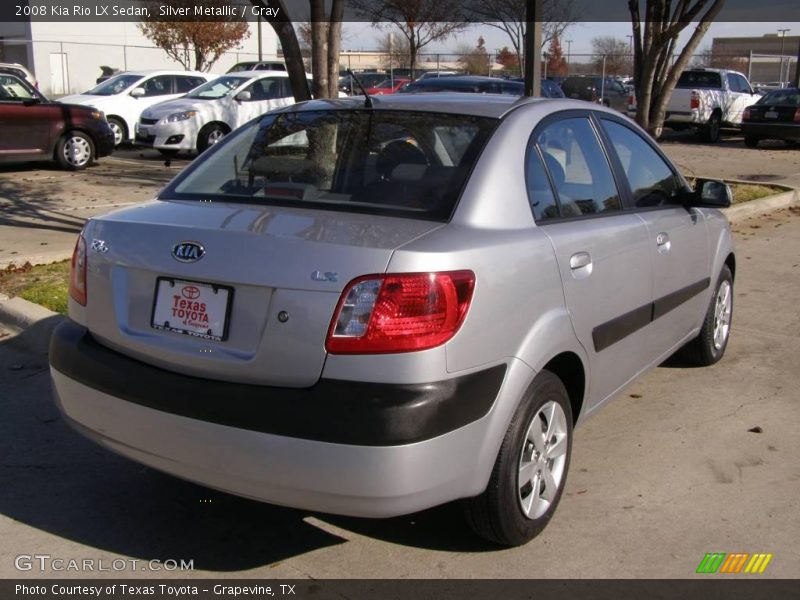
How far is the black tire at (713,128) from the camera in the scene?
23.5 m

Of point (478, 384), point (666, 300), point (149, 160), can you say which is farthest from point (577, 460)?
point (149, 160)

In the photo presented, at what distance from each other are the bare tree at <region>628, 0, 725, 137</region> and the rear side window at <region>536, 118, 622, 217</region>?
27.0 feet

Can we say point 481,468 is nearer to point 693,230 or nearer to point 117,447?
point 117,447

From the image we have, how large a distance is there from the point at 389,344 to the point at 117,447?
3.88 feet

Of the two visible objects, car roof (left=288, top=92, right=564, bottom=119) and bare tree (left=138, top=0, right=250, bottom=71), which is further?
bare tree (left=138, top=0, right=250, bottom=71)

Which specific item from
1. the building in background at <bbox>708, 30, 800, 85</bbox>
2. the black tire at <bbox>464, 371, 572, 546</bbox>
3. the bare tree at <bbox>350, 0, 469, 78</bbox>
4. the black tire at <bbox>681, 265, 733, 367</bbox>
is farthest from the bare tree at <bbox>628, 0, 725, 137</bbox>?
the building in background at <bbox>708, 30, 800, 85</bbox>

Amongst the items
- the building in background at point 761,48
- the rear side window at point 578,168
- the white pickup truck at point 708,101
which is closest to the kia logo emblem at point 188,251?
the rear side window at point 578,168

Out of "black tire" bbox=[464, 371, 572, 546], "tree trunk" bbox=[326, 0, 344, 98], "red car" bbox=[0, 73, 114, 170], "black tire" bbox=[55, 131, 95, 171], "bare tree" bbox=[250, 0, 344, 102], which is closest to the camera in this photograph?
"black tire" bbox=[464, 371, 572, 546]

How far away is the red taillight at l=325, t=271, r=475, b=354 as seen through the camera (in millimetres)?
2773

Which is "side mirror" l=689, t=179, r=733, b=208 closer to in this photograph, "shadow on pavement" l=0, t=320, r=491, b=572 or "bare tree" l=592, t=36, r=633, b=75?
"shadow on pavement" l=0, t=320, r=491, b=572

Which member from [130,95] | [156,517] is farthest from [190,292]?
[130,95]

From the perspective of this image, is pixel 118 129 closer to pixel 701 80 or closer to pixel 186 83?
pixel 186 83

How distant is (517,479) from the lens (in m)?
3.23

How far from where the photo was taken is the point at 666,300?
4457 mm
